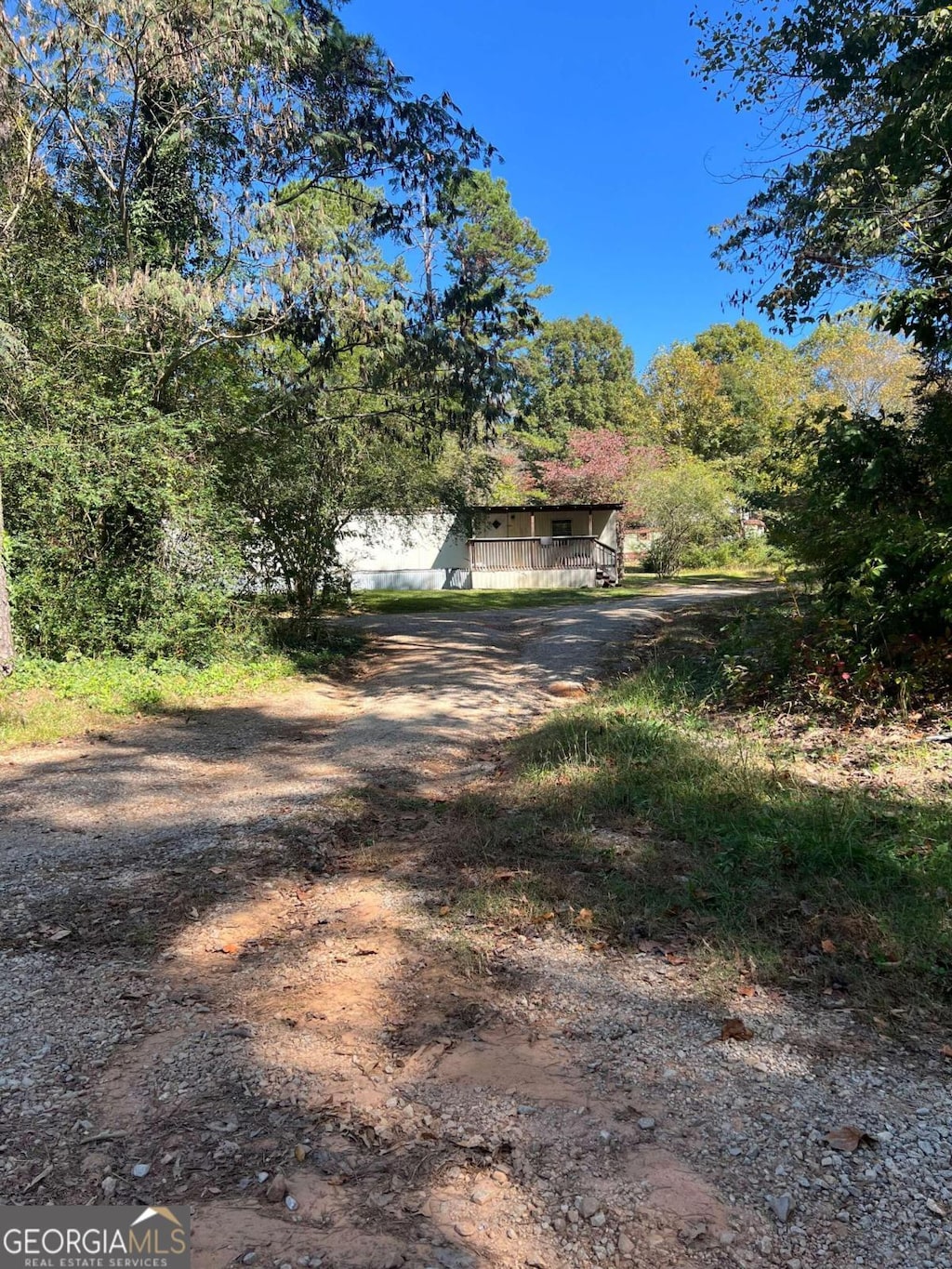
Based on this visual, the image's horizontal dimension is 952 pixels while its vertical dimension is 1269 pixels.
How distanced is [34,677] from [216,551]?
2599mm

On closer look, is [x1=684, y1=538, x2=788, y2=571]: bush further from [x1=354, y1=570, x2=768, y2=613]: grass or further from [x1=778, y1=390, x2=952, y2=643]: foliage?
[x1=778, y1=390, x2=952, y2=643]: foliage

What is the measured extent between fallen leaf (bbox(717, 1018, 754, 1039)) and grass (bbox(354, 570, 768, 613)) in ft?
56.1

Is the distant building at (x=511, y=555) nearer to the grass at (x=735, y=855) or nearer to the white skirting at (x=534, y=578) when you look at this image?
the white skirting at (x=534, y=578)

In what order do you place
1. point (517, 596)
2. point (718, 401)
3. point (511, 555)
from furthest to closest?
point (718, 401) → point (511, 555) → point (517, 596)

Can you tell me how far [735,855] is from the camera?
3947 millimetres

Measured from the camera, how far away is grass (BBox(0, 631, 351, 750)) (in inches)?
287

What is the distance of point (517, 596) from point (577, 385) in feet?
109

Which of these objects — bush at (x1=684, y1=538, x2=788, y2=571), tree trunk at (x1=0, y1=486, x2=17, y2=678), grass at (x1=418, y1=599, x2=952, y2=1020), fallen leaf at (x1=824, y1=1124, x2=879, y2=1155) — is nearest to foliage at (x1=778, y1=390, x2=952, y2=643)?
grass at (x1=418, y1=599, x2=952, y2=1020)

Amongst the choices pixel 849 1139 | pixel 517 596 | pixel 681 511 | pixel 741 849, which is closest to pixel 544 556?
pixel 517 596

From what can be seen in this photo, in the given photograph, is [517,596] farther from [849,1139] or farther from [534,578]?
[849,1139]

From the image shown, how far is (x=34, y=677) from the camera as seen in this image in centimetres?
832

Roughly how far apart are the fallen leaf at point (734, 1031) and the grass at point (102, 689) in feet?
20.6

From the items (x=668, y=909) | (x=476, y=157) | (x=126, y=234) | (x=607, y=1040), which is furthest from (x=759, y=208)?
(x=607, y=1040)

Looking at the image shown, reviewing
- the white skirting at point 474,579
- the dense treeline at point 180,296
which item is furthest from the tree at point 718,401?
the dense treeline at point 180,296
